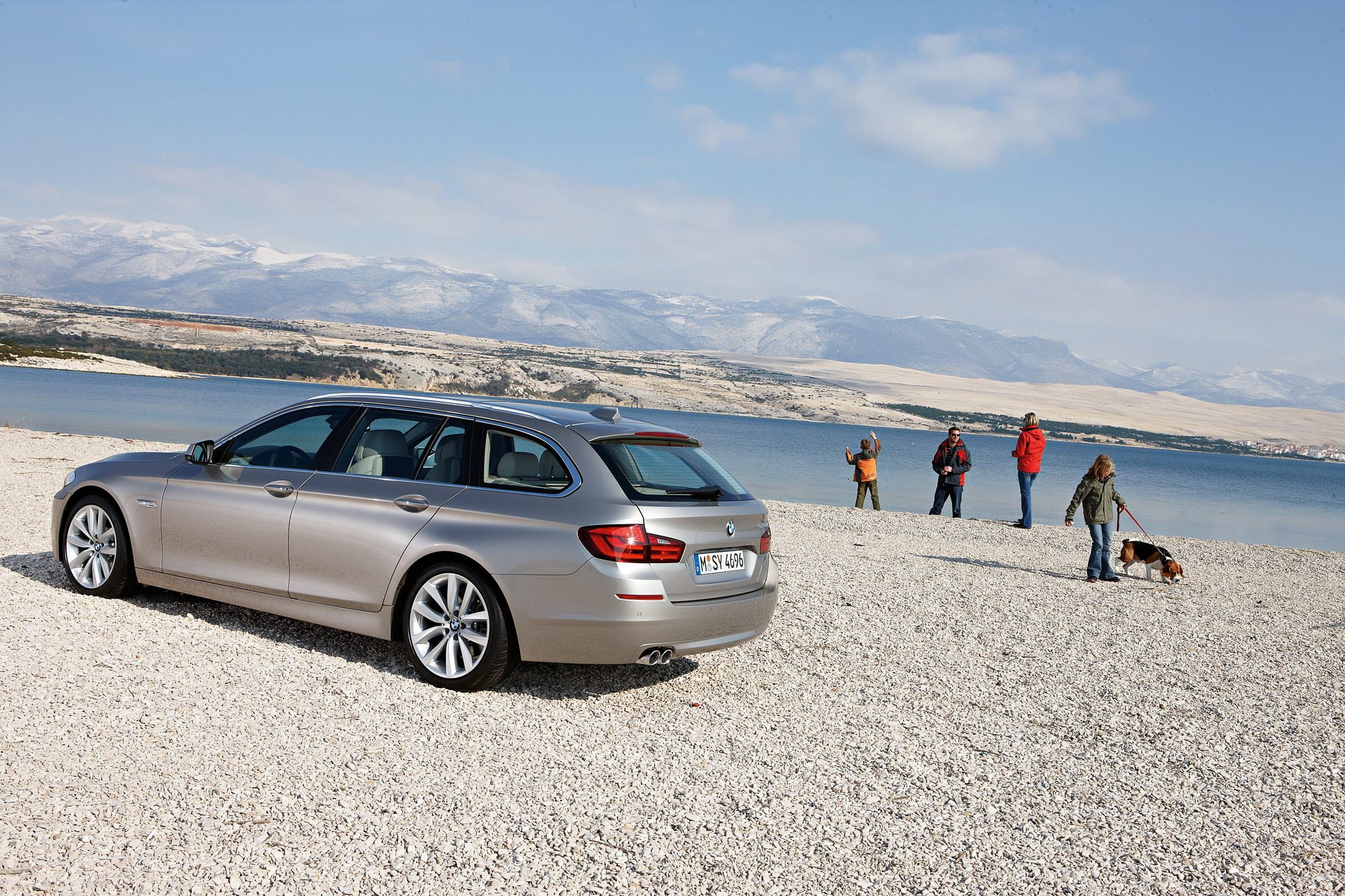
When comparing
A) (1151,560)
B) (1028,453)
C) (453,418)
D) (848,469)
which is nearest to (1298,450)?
(848,469)

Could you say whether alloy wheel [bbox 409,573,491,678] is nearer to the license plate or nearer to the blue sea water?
the license plate

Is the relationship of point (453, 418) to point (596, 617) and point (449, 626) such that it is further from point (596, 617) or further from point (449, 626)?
point (596, 617)

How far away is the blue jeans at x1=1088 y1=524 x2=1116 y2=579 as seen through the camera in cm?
1220

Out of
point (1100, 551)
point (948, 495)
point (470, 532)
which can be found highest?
point (470, 532)

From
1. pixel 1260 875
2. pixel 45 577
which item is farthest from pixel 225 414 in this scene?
pixel 1260 875

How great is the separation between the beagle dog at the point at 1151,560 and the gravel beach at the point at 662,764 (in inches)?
157

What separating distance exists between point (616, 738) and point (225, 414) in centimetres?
4749

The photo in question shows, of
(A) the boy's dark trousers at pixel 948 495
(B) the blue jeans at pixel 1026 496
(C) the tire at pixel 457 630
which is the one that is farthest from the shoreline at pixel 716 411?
(C) the tire at pixel 457 630

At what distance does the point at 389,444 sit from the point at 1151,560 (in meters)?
10.1

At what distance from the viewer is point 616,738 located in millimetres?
5156

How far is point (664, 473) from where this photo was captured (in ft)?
18.0

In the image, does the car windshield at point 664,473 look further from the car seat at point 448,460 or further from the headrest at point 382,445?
the headrest at point 382,445

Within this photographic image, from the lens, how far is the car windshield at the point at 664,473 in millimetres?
5426

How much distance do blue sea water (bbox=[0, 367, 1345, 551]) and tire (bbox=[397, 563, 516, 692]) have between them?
17.7 metres
